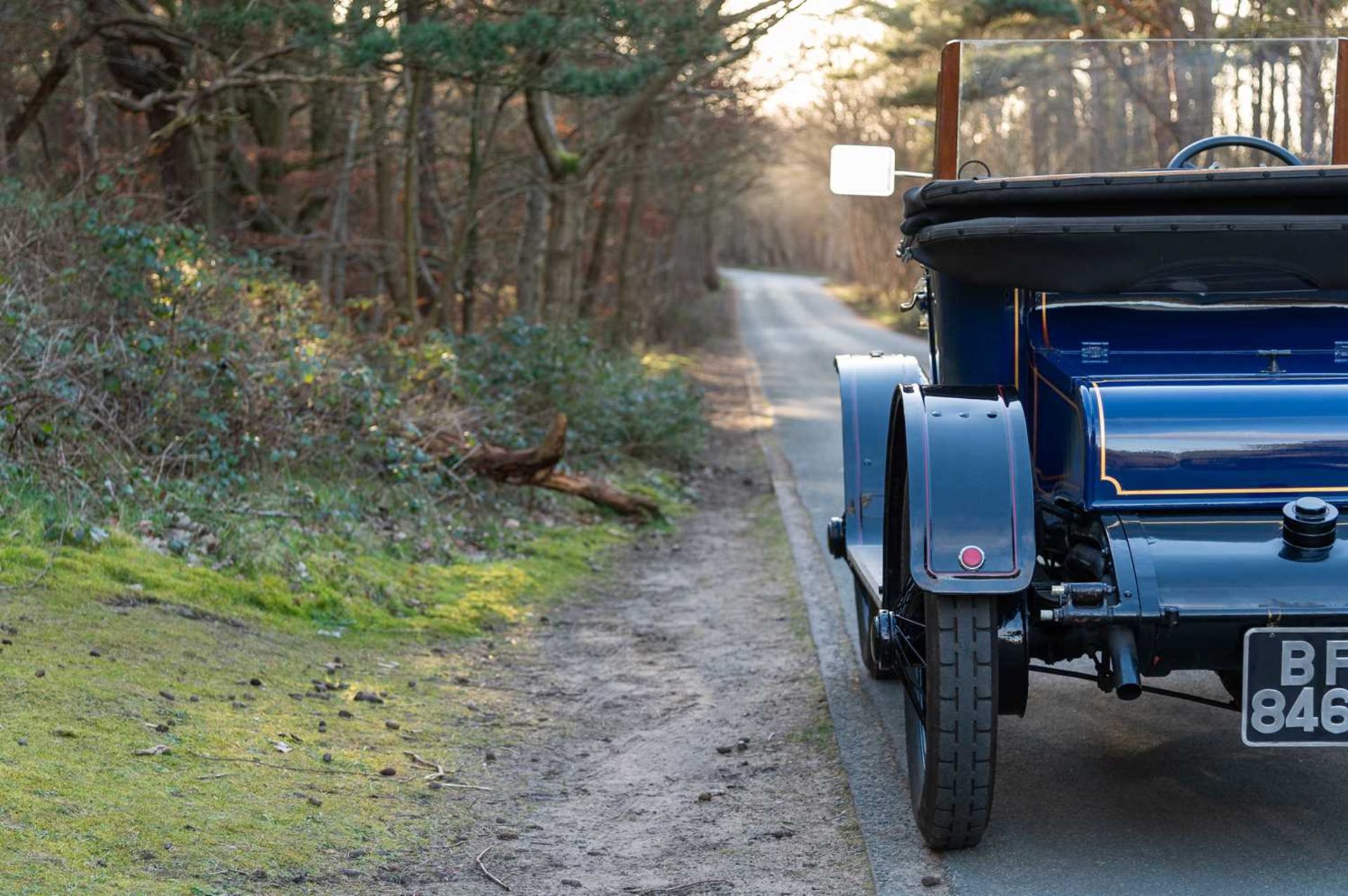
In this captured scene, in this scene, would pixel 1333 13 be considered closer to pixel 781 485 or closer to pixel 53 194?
pixel 781 485

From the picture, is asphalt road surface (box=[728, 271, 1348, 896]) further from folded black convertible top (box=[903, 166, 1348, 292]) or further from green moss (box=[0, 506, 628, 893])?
folded black convertible top (box=[903, 166, 1348, 292])

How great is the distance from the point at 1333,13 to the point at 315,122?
1083 centimetres

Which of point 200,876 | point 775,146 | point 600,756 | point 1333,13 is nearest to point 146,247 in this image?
point 600,756

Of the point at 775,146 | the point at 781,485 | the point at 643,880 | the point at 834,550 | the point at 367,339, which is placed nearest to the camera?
the point at 643,880

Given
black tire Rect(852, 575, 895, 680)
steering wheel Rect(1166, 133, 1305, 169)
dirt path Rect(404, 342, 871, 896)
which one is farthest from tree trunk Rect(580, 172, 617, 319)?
steering wheel Rect(1166, 133, 1305, 169)

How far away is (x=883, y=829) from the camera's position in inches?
173

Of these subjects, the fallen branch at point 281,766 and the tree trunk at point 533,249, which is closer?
the fallen branch at point 281,766

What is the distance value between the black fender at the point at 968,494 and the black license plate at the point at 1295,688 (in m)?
0.62

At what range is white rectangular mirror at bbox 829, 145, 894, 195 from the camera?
16.8ft

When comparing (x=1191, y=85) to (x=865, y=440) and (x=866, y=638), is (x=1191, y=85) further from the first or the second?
(x=866, y=638)

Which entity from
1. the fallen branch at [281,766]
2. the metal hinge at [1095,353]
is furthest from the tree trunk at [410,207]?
the metal hinge at [1095,353]

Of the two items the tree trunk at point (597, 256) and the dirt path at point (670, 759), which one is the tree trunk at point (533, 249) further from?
the dirt path at point (670, 759)

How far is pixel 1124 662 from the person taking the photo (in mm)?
3766

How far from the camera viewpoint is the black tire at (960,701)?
3848 millimetres
